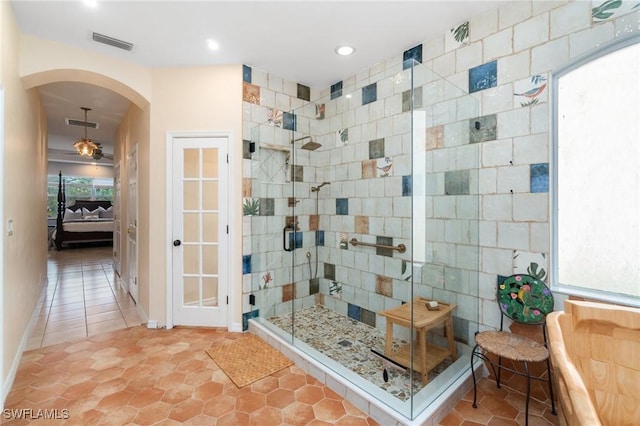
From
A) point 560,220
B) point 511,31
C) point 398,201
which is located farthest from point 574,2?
point 398,201

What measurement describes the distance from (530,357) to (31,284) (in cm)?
466

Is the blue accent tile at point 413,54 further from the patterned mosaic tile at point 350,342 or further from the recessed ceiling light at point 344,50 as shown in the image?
the patterned mosaic tile at point 350,342

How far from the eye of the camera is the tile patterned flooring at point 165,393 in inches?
69.7

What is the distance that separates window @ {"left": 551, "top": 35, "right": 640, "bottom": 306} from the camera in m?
1.67

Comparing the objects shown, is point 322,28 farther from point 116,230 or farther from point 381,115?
point 116,230

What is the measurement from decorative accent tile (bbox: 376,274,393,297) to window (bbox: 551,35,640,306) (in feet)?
4.24

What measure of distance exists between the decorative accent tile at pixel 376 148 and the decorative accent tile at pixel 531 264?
1502mm

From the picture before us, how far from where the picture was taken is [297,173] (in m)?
3.28

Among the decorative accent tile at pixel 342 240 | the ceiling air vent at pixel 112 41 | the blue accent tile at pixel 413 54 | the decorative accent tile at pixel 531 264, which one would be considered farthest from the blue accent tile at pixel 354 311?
the ceiling air vent at pixel 112 41

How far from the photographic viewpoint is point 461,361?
2.21 metres

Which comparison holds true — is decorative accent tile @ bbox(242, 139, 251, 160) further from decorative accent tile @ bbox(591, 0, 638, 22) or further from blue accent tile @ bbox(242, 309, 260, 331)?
decorative accent tile @ bbox(591, 0, 638, 22)

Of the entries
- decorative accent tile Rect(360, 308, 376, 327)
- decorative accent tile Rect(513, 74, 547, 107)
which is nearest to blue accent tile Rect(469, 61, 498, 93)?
decorative accent tile Rect(513, 74, 547, 107)

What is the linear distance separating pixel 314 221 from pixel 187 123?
1752mm

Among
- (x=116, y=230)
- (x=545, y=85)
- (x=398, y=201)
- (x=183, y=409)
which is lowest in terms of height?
(x=183, y=409)
